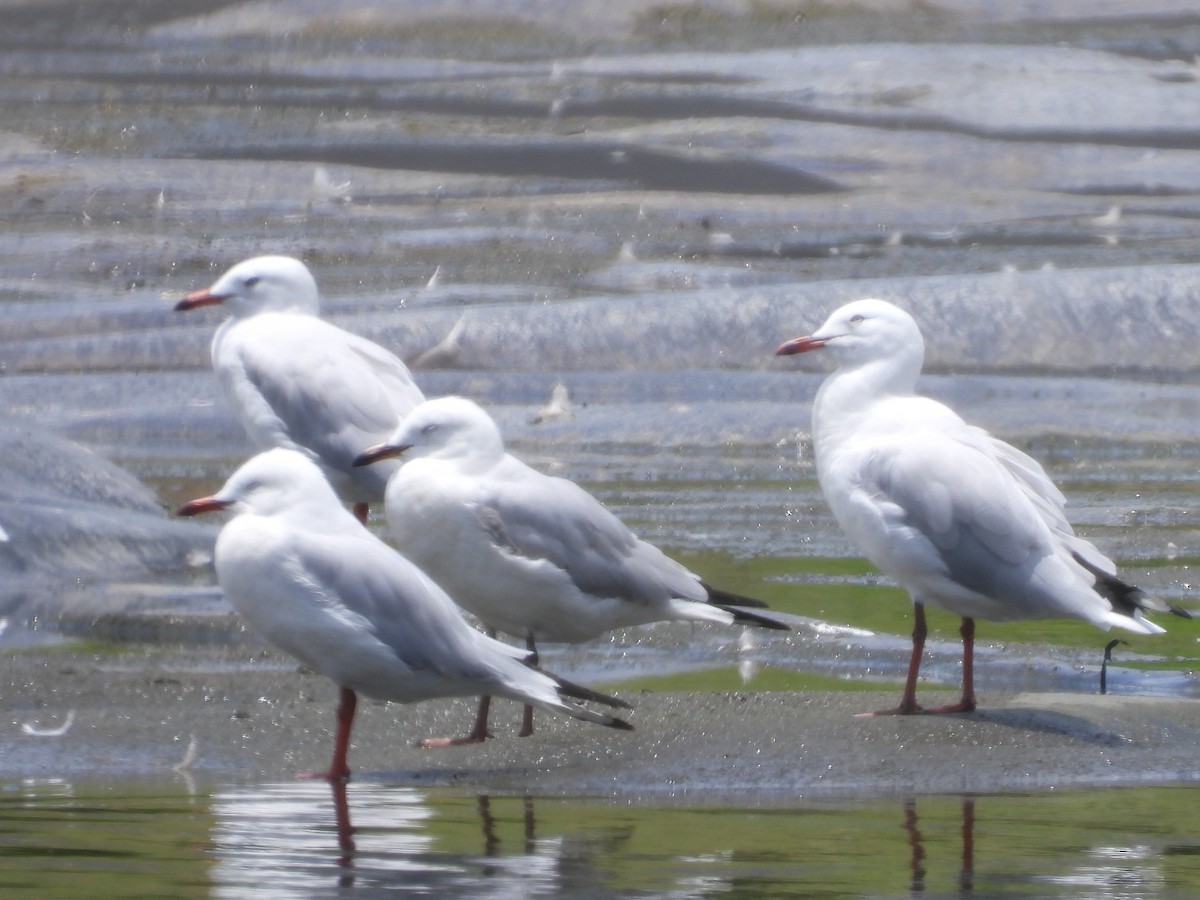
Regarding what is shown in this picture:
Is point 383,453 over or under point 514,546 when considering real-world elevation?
over

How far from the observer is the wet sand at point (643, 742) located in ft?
18.6

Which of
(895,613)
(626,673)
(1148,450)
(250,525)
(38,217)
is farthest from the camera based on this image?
(38,217)

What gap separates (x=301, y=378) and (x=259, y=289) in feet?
1.55

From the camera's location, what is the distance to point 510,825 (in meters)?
5.07

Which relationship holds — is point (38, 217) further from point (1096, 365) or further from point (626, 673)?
point (626, 673)

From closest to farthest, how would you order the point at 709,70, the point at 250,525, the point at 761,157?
the point at 250,525
the point at 761,157
the point at 709,70

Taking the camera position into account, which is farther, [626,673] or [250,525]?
[626,673]

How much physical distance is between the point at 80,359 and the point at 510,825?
9112 mm

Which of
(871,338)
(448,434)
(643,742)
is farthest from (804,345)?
(643,742)

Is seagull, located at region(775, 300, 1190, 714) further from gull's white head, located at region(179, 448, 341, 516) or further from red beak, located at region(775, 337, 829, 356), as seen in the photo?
gull's white head, located at region(179, 448, 341, 516)

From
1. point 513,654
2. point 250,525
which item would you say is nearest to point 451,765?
point 513,654

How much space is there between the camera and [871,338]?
23.2 feet

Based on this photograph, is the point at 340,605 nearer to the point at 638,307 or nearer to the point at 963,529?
the point at 963,529

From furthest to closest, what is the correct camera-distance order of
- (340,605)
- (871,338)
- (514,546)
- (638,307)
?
(638,307), (871,338), (514,546), (340,605)
